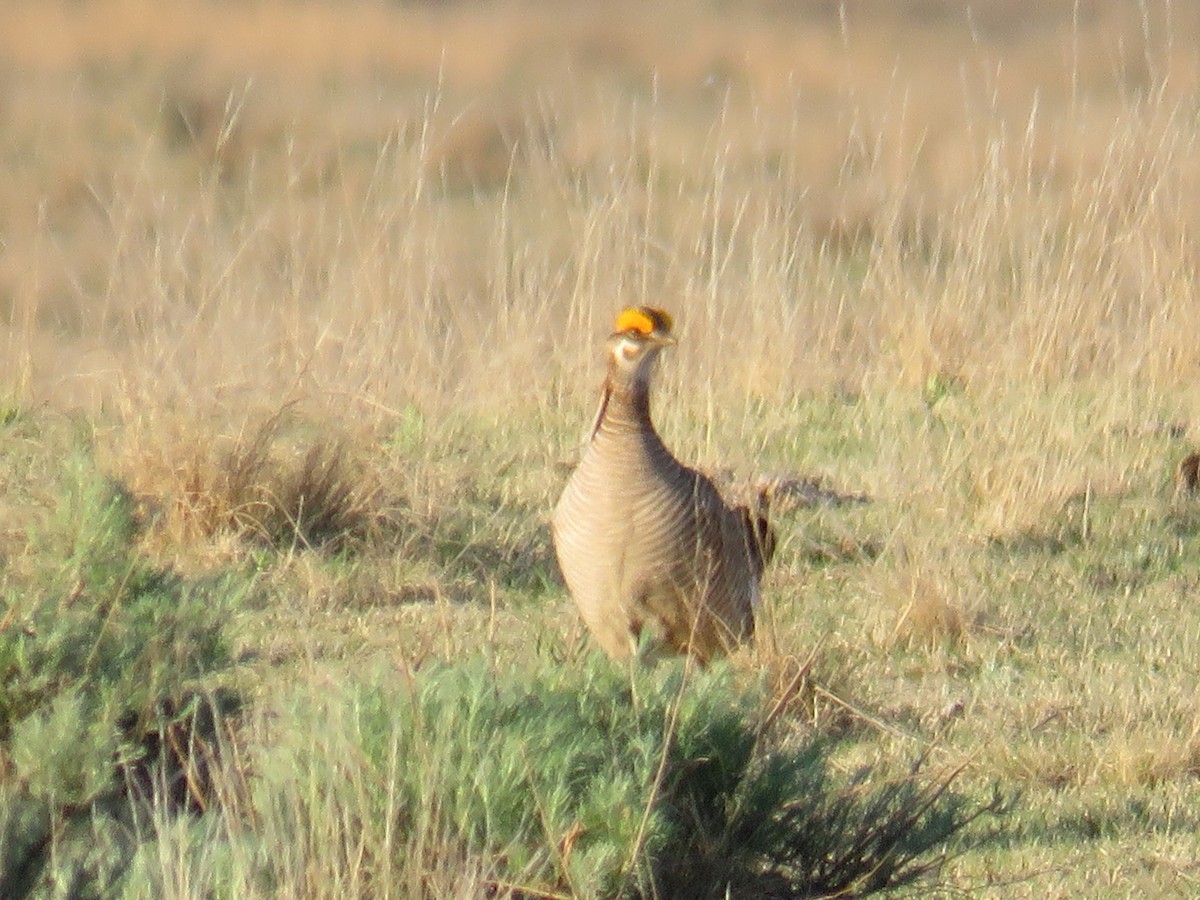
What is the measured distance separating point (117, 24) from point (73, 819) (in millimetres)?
17156

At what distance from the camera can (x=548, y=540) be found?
6.81 metres

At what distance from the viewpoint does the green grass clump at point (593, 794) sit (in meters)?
3.29

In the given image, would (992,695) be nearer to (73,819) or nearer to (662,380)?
(73,819)

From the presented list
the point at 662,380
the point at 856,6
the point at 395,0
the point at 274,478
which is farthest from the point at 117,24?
the point at 274,478

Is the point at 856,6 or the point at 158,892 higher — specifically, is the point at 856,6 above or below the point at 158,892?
below

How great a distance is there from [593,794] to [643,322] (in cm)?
229

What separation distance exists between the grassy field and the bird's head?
0.73 meters

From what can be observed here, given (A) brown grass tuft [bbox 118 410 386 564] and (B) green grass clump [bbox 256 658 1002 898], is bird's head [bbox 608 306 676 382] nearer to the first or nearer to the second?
(A) brown grass tuft [bbox 118 410 386 564]

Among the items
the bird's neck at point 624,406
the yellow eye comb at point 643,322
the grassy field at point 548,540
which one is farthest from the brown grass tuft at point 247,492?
the yellow eye comb at point 643,322

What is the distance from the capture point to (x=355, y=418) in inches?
296

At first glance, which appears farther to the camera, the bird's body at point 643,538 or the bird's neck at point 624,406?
the bird's neck at point 624,406

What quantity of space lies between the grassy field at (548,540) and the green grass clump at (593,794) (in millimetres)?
10

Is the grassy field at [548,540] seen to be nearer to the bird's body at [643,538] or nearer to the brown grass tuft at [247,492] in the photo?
the brown grass tuft at [247,492]

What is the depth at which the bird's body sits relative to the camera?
5223mm
